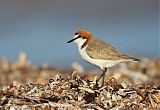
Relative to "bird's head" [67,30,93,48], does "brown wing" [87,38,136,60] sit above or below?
below

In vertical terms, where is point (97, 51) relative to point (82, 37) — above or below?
below

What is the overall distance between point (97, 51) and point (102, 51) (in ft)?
0.20

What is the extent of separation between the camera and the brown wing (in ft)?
27.6

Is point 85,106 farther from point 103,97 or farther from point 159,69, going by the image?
point 159,69

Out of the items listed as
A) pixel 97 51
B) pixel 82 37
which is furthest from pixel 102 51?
pixel 82 37

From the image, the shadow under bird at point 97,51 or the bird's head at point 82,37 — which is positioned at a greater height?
the bird's head at point 82,37

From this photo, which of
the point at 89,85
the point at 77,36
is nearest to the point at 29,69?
the point at 77,36

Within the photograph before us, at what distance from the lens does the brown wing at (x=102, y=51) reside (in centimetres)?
840

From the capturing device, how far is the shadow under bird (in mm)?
8398

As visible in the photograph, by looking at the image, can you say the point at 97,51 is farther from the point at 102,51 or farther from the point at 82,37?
the point at 82,37

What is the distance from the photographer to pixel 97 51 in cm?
Result: 841

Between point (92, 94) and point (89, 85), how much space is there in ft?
1.08

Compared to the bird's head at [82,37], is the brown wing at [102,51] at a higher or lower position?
lower

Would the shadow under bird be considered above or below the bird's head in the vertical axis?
below
